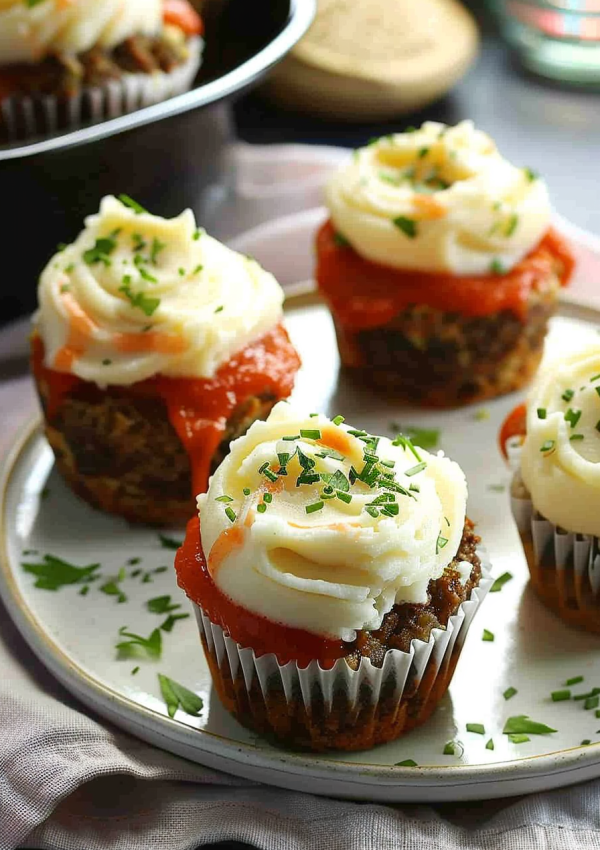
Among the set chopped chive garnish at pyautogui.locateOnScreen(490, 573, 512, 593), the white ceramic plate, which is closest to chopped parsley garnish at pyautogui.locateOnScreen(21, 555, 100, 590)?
the white ceramic plate

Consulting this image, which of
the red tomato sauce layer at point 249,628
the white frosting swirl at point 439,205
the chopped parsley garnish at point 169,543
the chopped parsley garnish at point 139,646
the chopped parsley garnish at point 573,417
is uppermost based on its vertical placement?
the chopped parsley garnish at point 573,417

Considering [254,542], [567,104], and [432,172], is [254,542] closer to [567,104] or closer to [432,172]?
[432,172]

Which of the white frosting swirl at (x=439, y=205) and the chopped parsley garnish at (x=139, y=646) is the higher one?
the white frosting swirl at (x=439, y=205)

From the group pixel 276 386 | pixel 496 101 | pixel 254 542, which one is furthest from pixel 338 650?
pixel 496 101

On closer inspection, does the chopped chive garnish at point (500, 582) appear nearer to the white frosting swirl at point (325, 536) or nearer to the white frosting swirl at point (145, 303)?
the white frosting swirl at point (325, 536)

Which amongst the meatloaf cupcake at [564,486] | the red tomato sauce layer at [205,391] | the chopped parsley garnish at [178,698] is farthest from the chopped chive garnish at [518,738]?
the red tomato sauce layer at [205,391]

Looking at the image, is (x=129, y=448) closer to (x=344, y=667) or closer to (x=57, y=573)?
(x=57, y=573)

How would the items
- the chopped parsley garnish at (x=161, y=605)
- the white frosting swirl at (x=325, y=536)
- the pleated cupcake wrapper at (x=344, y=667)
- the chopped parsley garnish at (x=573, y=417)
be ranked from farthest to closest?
1. the chopped parsley garnish at (x=161, y=605)
2. the chopped parsley garnish at (x=573, y=417)
3. the pleated cupcake wrapper at (x=344, y=667)
4. the white frosting swirl at (x=325, y=536)
